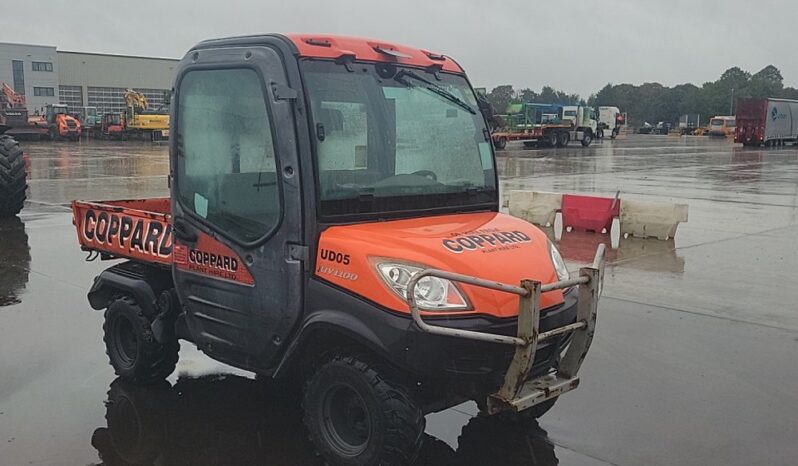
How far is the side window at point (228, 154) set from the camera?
4012 millimetres

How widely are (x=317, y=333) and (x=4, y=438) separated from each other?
2.09m

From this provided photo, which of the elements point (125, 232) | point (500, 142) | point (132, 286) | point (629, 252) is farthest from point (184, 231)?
point (500, 142)

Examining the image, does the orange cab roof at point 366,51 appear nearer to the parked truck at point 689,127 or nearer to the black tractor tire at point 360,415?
the black tractor tire at point 360,415

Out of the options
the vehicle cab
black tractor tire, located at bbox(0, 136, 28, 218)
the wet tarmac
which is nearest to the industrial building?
the vehicle cab

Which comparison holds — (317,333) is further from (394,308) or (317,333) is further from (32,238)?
(32,238)

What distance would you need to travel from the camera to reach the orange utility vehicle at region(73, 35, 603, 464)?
3541 millimetres

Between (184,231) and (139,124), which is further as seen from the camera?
(139,124)

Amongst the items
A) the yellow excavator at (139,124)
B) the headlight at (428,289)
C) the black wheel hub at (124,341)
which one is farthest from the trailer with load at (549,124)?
Answer: the headlight at (428,289)

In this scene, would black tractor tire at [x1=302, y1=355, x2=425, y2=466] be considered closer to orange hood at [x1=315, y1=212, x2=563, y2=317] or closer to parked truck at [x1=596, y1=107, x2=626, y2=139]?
orange hood at [x1=315, y1=212, x2=563, y2=317]

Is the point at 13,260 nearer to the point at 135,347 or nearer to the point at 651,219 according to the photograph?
the point at 135,347

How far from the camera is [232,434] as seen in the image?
4.45 metres

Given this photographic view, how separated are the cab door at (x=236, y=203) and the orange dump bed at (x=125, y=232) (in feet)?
1.35

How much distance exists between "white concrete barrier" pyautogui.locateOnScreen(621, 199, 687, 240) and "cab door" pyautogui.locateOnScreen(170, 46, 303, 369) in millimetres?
8651

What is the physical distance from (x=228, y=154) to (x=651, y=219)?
28.8ft
